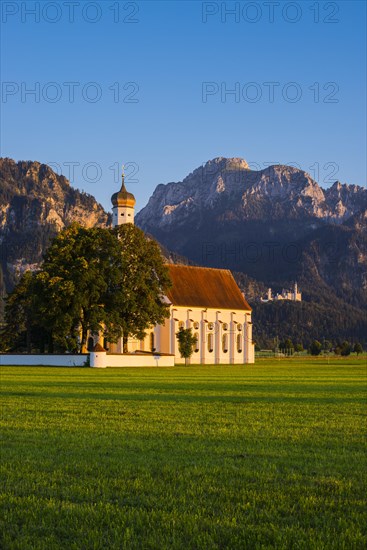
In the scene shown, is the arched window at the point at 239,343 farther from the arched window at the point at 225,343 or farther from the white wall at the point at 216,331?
the arched window at the point at 225,343

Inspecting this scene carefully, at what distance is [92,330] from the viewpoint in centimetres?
7100

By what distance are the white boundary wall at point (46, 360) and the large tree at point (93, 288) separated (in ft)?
6.05

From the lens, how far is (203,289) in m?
105

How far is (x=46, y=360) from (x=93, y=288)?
7.91 metres

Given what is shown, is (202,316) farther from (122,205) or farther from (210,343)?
(122,205)

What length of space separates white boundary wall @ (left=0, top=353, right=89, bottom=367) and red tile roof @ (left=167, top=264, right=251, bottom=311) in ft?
98.6

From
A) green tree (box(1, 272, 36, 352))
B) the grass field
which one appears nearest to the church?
green tree (box(1, 272, 36, 352))

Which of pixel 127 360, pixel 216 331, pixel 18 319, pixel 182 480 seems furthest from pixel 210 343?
pixel 182 480

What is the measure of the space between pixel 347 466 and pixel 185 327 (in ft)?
284

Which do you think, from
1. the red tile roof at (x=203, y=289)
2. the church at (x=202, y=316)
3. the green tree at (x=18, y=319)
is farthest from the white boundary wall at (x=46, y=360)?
the red tile roof at (x=203, y=289)

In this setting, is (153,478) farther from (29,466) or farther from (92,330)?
(92,330)

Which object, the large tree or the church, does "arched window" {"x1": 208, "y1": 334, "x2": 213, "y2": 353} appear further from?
the large tree

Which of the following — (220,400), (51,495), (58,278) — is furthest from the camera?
(58,278)

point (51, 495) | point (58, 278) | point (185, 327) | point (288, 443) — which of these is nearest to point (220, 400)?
point (288, 443)
